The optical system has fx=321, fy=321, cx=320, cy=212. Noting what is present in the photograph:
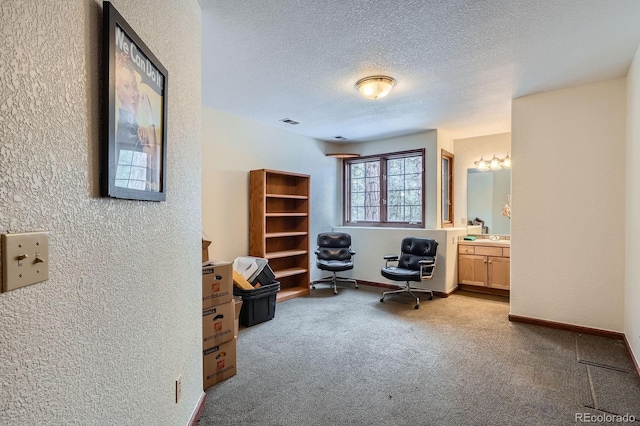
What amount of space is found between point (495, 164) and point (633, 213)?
269 cm

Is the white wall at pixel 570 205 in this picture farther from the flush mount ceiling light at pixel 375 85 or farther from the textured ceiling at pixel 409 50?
the flush mount ceiling light at pixel 375 85

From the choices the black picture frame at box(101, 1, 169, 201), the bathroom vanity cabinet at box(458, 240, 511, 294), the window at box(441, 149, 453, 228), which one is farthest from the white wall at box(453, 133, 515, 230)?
the black picture frame at box(101, 1, 169, 201)

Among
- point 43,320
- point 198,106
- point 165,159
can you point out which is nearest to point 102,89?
point 165,159

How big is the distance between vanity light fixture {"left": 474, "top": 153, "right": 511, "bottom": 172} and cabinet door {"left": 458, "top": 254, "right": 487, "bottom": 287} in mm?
1508

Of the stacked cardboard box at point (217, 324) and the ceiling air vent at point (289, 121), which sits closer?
the stacked cardboard box at point (217, 324)

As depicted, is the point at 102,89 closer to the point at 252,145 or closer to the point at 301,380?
the point at 301,380

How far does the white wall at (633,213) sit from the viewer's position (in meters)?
2.59

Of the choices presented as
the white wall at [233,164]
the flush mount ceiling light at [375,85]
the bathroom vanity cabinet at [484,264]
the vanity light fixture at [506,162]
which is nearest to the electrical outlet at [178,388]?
the white wall at [233,164]

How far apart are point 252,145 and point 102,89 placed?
3.81m

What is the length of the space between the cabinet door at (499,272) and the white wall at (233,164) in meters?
2.96

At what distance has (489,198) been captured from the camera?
5.63m

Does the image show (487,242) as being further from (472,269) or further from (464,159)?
(464,159)

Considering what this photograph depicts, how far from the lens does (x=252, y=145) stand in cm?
473

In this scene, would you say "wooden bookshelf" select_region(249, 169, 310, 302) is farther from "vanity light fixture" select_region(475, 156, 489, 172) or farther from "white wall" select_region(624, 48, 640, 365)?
"white wall" select_region(624, 48, 640, 365)
